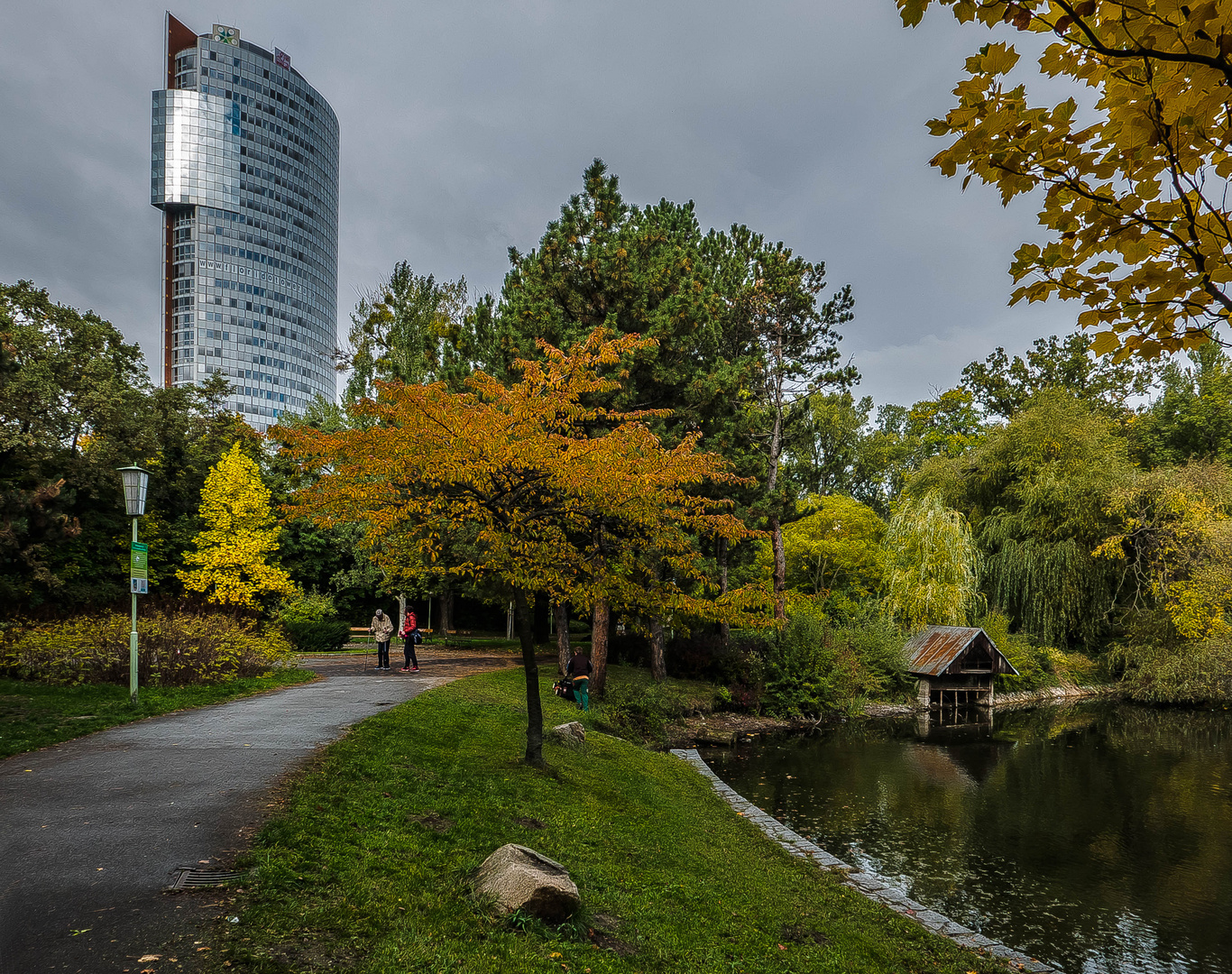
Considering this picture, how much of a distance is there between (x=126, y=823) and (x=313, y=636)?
21.4 m

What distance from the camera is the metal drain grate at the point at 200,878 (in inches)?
183

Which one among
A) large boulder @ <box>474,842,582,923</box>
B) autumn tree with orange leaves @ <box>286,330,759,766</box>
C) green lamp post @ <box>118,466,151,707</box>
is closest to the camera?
large boulder @ <box>474,842,582,923</box>

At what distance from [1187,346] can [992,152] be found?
1.32 metres

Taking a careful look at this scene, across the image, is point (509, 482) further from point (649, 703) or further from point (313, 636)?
point (313, 636)

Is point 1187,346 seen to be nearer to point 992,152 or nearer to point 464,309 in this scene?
point 992,152

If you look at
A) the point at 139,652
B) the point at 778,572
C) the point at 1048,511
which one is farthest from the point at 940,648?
the point at 139,652

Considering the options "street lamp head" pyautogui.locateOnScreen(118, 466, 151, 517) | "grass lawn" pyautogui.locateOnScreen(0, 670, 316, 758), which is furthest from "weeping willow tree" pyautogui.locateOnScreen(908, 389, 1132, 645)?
"street lamp head" pyautogui.locateOnScreen(118, 466, 151, 517)

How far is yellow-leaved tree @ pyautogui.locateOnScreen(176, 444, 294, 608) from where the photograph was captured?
2750 cm

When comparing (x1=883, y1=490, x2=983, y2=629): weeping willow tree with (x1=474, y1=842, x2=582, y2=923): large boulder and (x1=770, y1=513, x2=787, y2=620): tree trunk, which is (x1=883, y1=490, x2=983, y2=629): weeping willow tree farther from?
(x1=474, y1=842, x2=582, y2=923): large boulder

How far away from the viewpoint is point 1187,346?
3.16 m

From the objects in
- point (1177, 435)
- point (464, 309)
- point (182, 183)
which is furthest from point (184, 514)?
point (182, 183)

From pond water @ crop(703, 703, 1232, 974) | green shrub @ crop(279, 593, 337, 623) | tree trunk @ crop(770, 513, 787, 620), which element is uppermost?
tree trunk @ crop(770, 513, 787, 620)

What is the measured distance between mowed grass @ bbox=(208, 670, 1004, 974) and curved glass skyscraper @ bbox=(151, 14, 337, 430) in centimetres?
11103

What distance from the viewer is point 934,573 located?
28062 millimetres
